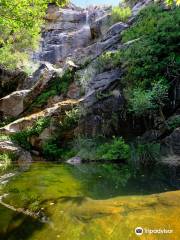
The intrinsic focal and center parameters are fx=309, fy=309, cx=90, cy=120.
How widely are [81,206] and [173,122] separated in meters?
9.87

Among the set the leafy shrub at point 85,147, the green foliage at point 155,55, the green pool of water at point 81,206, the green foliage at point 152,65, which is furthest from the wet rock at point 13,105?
the green pool of water at point 81,206

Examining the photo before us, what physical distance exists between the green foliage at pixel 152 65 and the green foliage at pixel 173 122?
870mm

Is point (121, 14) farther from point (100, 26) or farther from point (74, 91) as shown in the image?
point (74, 91)

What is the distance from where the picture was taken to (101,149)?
15.6 meters

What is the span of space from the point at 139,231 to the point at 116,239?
384 mm

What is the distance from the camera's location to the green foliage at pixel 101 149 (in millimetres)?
14648

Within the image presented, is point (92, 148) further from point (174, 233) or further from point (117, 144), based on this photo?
point (174, 233)

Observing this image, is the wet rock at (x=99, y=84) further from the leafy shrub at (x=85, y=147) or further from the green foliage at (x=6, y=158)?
the green foliage at (x=6, y=158)

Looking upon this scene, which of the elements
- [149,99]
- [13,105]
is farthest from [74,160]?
[13,105]

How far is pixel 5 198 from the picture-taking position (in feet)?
23.2

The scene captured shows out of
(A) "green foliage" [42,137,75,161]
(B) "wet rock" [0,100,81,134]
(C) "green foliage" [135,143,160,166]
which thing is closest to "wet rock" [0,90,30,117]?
(B) "wet rock" [0,100,81,134]

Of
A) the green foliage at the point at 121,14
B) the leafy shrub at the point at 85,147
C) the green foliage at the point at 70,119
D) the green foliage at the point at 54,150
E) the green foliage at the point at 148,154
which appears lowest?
the green foliage at the point at 54,150

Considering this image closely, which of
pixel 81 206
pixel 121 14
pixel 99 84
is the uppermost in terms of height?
pixel 121 14

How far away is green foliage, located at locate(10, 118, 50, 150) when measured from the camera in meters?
18.7
